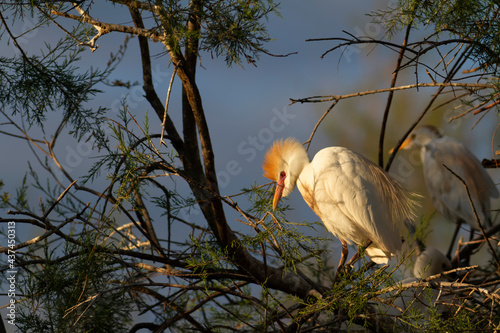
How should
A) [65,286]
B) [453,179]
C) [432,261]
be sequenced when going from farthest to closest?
1. [453,179]
2. [432,261]
3. [65,286]

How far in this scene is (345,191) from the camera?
5.55 ft

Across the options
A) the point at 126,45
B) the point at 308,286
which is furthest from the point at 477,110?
the point at 126,45

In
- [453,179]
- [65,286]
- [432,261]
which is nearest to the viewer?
[65,286]

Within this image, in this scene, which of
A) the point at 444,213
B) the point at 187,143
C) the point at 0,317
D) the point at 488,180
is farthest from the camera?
the point at 444,213

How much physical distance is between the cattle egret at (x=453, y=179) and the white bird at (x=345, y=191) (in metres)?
0.85

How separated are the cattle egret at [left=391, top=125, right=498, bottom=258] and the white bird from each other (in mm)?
854

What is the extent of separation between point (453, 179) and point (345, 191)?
1.24 m

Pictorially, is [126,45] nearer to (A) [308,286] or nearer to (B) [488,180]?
(A) [308,286]

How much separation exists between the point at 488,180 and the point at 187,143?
165 cm

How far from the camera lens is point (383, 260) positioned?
179 centimetres

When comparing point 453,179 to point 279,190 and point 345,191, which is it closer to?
point 345,191

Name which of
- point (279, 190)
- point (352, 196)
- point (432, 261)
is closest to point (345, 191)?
point (352, 196)

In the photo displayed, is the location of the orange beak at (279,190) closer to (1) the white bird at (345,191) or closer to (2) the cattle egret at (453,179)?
(1) the white bird at (345,191)

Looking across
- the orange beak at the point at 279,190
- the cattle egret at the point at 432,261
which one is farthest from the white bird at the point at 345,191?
the cattle egret at the point at 432,261
